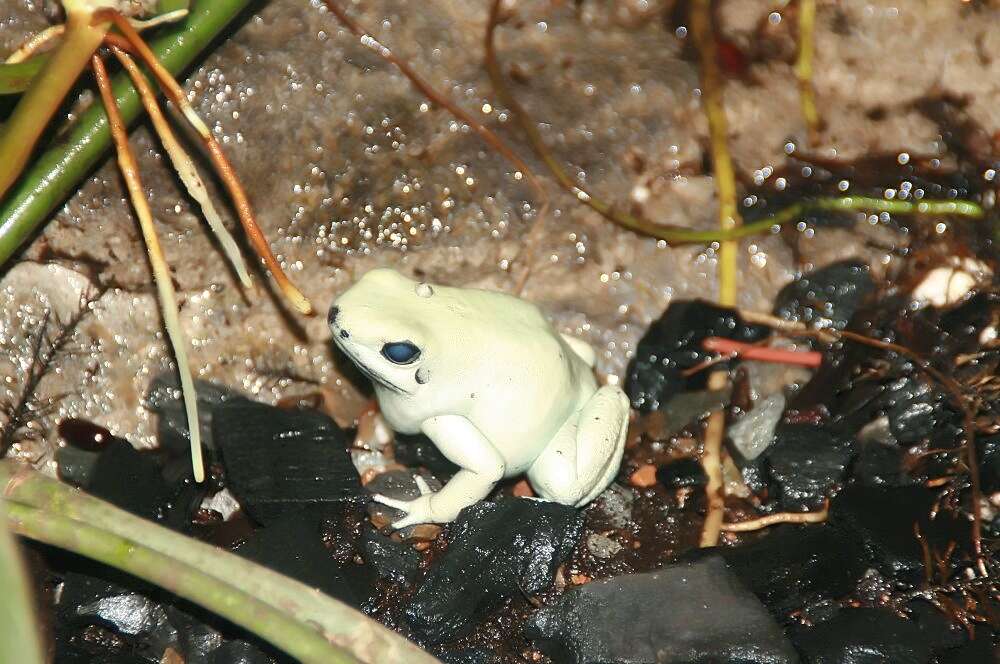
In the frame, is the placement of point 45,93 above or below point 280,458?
above

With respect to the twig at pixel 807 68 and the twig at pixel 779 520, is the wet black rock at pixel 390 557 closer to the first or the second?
the twig at pixel 779 520

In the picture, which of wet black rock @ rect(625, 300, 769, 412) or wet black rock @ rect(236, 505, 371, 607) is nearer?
wet black rock @ rect(236, 505, 371, 607)

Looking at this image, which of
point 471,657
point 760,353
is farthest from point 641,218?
point 471,657

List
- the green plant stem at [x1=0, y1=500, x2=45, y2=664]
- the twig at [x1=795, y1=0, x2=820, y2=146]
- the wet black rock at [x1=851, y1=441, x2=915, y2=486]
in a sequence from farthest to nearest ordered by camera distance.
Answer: the twig at [x1=795, y1=0, x2=820, y2=146]
the wet black rock at [x1=851, y1=441, x2=915, y2=486]
the green plant stem at [x1=0, y1=500, x2=45, y2=664]

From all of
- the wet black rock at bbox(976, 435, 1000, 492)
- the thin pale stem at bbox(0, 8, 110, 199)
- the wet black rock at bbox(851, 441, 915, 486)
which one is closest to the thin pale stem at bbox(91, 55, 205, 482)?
the thin pale stem at bbox(0, 8, 110, 199)

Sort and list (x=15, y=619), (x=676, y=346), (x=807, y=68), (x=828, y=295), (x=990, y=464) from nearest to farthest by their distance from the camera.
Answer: (x=15, y=619) → (x=990, y=464) → (x=676, y=346) → (x=828, y=295) → (x=807, y=68)

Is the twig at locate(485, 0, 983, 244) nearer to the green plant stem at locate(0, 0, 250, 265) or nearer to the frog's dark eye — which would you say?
the green plant stem at locate(0, 0, 250, 265)

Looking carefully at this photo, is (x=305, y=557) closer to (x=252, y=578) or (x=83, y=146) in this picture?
(x=252, y=578)
